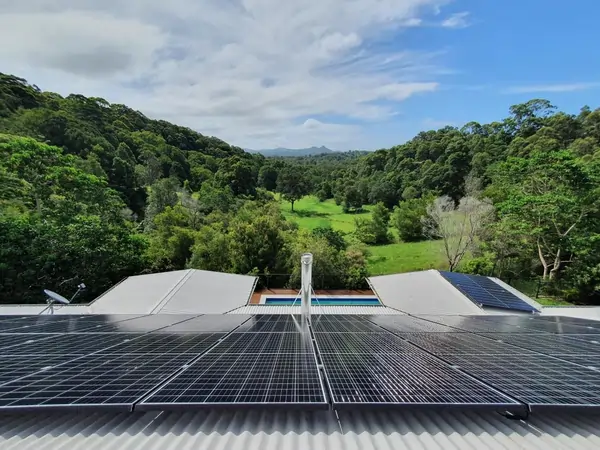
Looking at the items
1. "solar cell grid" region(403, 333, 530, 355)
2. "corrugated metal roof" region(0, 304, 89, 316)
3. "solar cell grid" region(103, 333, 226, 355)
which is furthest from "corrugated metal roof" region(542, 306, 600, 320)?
"corrugated metal roof" region(0, 304, 89, 316)

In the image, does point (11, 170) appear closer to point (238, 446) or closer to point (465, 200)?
point (238, 446)

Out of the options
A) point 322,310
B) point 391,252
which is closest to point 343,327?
point 322,310

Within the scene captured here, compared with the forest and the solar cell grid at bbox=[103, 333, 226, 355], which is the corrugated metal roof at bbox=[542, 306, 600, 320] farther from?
the solar cell grid at bbox=[103, 333, 226, 355]

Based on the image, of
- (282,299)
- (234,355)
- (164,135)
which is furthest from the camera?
(164,135)

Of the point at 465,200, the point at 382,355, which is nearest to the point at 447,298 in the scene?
the point at 382,355

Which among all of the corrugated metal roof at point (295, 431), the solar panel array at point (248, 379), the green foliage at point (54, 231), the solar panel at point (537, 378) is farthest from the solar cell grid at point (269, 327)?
the green foliage at point (54, 231)

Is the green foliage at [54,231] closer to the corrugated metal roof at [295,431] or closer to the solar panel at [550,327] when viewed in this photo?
the corrugated metal roof at [295,431]
